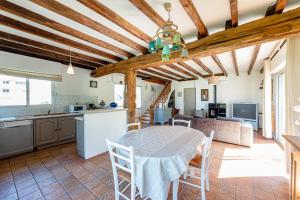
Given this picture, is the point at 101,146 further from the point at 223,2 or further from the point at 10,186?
the point at 223,2

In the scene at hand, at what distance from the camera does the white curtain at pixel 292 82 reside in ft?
6.85

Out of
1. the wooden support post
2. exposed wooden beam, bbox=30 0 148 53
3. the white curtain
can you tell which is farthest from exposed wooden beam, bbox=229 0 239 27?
the wooden support post

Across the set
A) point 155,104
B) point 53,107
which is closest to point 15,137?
point 53,107

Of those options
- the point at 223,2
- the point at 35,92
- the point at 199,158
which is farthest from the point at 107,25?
the point at 35,92

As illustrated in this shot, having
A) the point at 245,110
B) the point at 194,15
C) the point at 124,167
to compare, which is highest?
the point at 194,15

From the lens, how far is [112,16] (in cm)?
210

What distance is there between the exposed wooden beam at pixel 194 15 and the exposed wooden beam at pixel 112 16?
98 centimetres

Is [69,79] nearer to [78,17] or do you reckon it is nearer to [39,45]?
[39,45]

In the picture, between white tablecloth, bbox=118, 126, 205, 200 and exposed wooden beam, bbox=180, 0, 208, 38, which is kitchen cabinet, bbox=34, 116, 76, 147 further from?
exposed wooden beam, bbox=180, 0, 208, 38

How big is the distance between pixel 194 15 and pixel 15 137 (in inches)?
177

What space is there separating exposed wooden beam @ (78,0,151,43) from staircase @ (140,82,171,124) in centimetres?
492

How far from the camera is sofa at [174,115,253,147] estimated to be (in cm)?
375

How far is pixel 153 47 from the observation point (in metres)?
1.86

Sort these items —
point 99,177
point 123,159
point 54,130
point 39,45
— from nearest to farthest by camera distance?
point 123,159 → point 99,177 → point 39,45 → point 54,130
